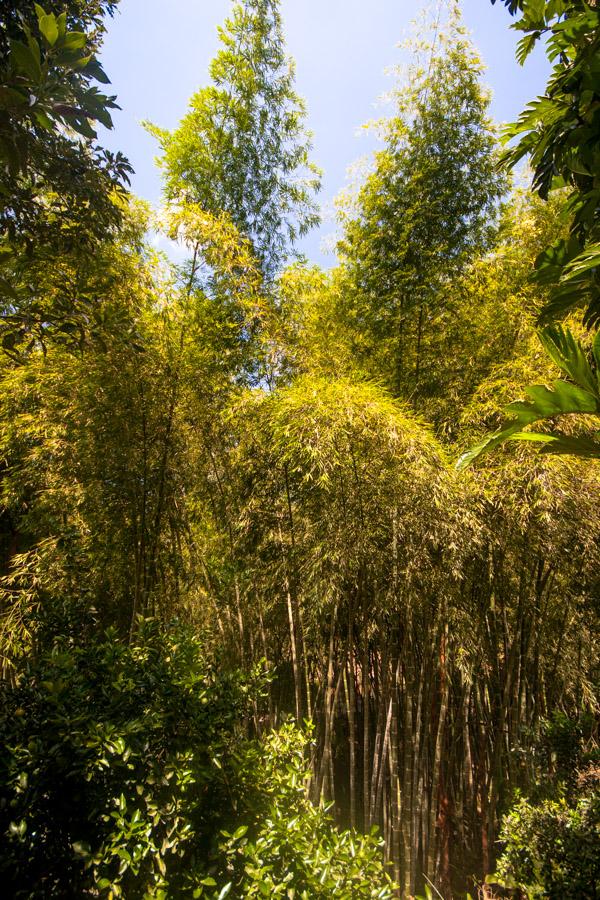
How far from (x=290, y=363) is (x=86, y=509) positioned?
1.77 metres

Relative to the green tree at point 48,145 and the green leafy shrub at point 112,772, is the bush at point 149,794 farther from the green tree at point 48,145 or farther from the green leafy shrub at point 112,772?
the green tree at point 48,145

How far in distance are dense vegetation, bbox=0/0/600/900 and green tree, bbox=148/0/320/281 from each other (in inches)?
1.0

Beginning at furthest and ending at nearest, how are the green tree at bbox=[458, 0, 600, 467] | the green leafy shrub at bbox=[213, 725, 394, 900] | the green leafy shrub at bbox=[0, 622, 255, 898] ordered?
the green leafy shrub at bbox=[213, 725, 394, 900], the green leafy shrub at bbox=[0, 622, 255, 898], the green tree at bbox=[458, 0, 600, 467]

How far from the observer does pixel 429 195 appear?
3.37 m

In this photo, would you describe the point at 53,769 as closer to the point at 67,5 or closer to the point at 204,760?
the point at 204,760

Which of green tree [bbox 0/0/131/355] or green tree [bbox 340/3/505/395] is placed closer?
green tree [bbox 0/0/131/355]

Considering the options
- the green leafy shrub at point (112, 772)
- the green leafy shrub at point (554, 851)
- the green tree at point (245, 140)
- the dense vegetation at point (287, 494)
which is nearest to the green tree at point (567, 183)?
the dense vegetation at point (287, 494)

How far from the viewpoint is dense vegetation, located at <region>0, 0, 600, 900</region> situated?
139 cm

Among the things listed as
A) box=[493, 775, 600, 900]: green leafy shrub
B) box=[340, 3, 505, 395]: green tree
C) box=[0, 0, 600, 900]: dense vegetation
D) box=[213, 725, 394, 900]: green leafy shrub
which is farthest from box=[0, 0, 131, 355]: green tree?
box=[493, 775, 600, 900]: green leafy shrub

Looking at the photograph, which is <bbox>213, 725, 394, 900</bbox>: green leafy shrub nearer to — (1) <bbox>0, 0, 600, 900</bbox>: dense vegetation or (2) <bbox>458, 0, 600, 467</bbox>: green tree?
(1) <bbox>0, 0, 600, 900</bbox>: dense vegetation

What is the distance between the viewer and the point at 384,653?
2924mm

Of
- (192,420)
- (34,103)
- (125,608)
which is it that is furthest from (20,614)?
(34,103)

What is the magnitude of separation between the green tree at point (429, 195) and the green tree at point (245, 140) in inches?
36.3

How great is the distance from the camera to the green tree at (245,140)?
3762mm
